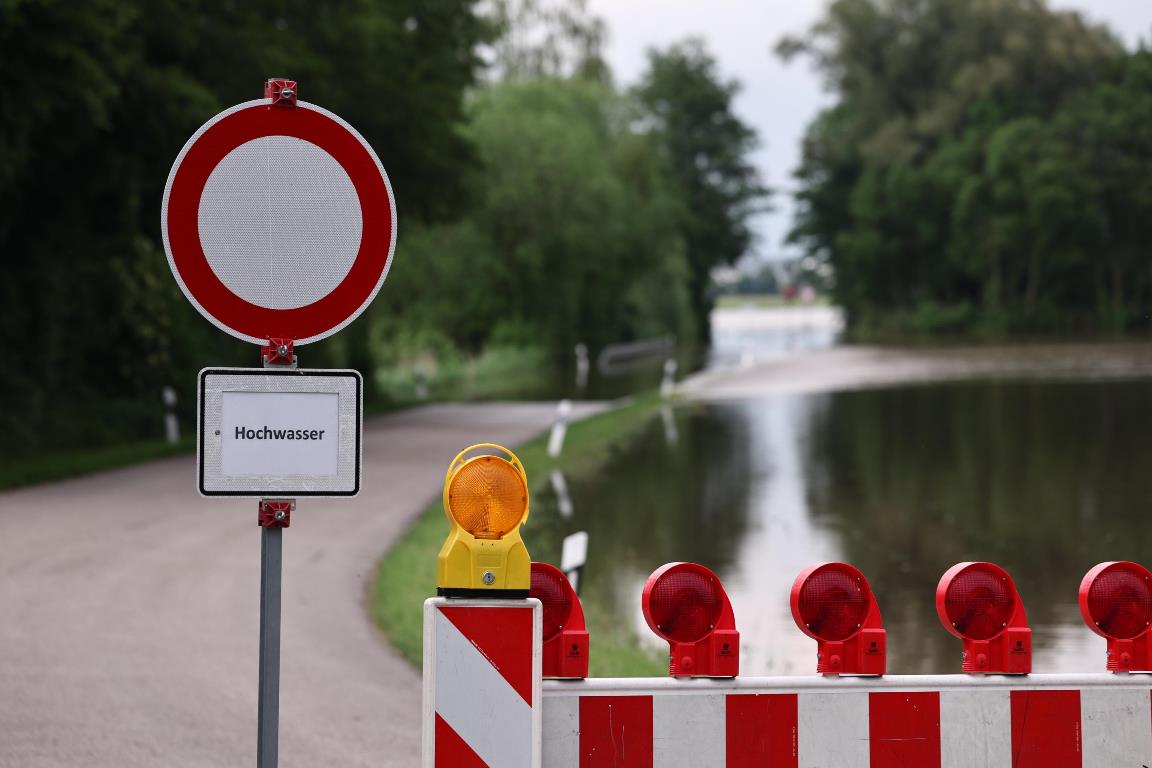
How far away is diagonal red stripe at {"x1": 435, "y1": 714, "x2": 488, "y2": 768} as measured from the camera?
3709mm

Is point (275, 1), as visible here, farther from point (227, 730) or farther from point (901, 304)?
point (901, 304)

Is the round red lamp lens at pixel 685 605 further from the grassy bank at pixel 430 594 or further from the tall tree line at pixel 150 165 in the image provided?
the tall tree line at pixel 150 165

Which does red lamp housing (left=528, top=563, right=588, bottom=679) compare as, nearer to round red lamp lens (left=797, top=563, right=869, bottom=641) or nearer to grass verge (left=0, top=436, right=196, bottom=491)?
round red lamp lens (left=797, top=563, right=869, bottom=641)

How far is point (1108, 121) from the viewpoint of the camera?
76500mm

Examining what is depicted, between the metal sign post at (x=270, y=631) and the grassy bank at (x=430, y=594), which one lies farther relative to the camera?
the grassy bank at (x=430, y=594)

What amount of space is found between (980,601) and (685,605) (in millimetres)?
798

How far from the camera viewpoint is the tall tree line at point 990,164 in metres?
77.1

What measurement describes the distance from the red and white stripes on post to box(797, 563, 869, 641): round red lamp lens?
0.46 ft

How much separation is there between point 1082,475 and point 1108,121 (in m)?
62.9

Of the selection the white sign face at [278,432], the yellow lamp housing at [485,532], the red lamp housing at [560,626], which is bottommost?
the red lamp housing at [560,626]

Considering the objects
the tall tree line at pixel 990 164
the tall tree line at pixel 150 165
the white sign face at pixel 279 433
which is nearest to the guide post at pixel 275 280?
the white sign face at pixel 279 433

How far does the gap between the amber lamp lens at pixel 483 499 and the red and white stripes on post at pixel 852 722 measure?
0.45 meters

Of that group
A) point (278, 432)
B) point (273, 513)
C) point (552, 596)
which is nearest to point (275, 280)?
point (278, 432)

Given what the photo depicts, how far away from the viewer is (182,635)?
8.75 meters
